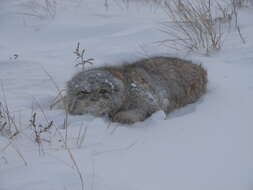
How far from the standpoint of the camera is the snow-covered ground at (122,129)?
2.26 metres

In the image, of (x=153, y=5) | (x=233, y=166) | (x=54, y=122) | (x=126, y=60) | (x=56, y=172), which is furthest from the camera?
(x=153, y=5)

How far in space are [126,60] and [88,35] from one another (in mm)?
986

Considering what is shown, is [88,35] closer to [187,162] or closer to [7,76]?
[7,76]

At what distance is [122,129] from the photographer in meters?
2.86

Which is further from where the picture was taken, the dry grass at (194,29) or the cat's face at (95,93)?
the dry grass at (194,29)

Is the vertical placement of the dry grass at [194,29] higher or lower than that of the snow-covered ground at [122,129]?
higher

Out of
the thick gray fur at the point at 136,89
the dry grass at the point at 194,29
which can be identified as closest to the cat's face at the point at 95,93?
the thick gray fur at the point at 136,89

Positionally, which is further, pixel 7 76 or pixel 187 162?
pixel 7 76

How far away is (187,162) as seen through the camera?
246 centimetres

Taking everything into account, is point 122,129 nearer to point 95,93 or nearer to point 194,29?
point 95,93

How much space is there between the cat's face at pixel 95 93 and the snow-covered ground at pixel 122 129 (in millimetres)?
75

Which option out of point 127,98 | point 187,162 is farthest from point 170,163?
point 127,98

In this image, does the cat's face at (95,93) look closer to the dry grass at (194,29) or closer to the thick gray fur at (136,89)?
the thick gray fur at (136,89)

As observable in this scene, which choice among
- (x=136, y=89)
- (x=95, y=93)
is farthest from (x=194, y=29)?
(x=95, y=93)
